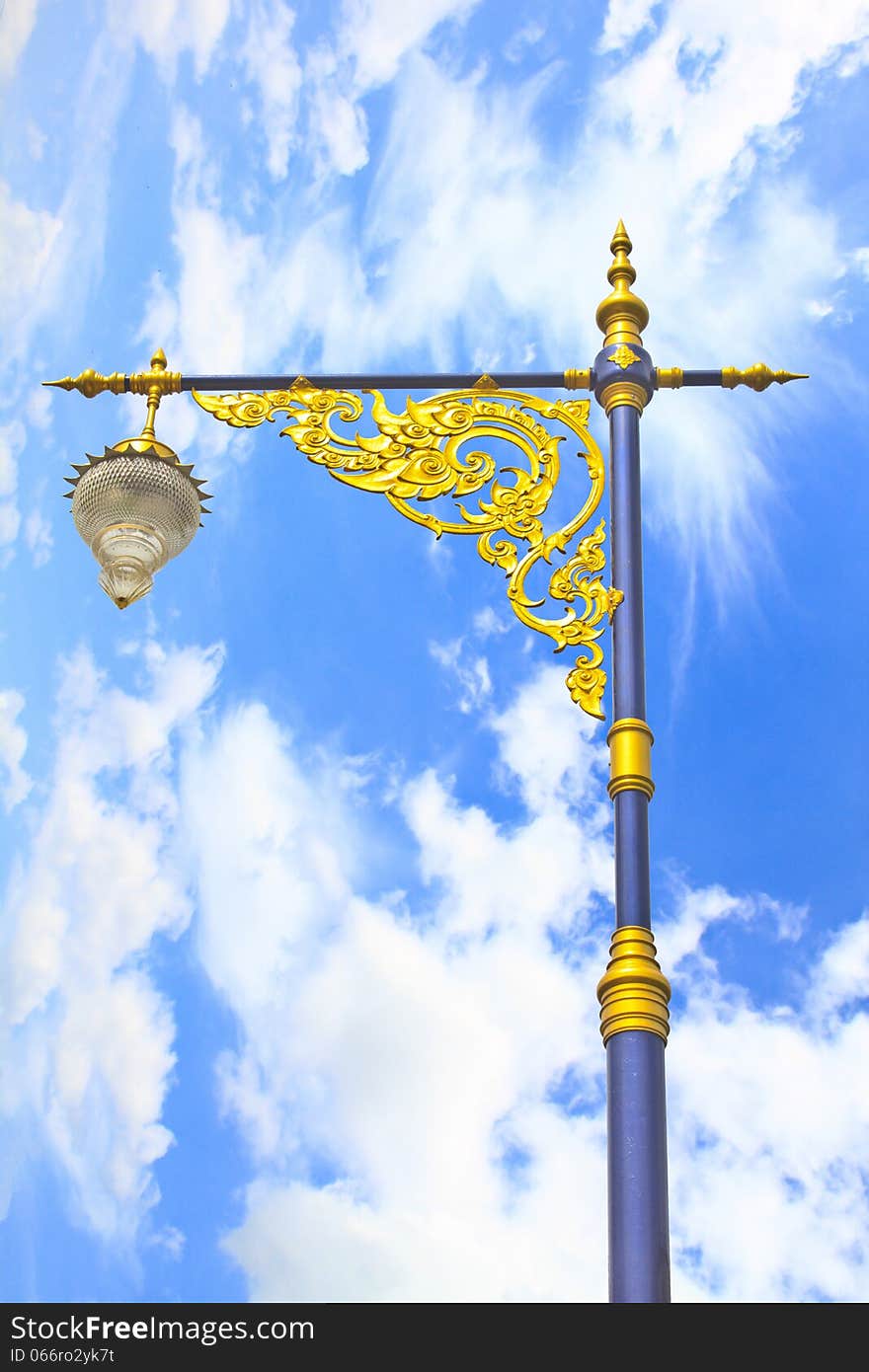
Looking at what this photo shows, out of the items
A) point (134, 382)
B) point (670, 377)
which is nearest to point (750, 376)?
point (670, 377)

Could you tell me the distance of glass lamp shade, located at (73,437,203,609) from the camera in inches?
270

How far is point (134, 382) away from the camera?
7.47 metres

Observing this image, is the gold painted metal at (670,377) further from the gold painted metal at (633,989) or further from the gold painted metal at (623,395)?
the gold painted metal at (633,989)

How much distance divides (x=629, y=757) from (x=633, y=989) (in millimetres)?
840

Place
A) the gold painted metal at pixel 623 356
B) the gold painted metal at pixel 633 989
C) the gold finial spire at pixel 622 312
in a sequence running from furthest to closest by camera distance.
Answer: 1. the gold finial spire at pixel 622 312
2. the gold painted metal at pixel 623 356
3. the gold painted metal at pixel 633 989

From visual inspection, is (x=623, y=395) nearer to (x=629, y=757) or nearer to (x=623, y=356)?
(x=623, y=356)

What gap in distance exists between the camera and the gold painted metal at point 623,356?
7.00 metres

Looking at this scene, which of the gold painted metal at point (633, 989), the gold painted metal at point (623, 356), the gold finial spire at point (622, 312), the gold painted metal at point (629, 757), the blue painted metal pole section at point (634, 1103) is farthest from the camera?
the gold finial spire at point (622, 312)

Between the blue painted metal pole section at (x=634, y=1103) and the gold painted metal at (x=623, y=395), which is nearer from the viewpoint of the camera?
the blue painted metal pole section at (x=634, y=1103)

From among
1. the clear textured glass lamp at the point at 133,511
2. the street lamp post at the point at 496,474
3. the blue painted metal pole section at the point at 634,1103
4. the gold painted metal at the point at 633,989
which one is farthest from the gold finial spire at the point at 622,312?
the gold painted metal at the point at 633,989

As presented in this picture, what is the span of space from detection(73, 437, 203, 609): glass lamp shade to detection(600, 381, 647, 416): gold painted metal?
1.55 metres
